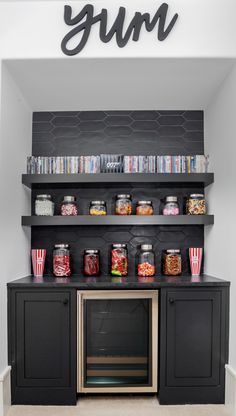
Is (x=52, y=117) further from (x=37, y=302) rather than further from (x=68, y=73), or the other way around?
(x=37, y=302)

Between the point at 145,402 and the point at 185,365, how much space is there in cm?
40

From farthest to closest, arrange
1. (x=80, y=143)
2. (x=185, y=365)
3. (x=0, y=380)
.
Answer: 1. (x=80, y=143)
2. (x=185, y=365)
3. (x=0, y=380)

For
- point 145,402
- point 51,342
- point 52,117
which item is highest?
point 52,117

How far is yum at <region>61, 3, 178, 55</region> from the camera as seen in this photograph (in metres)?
2.50

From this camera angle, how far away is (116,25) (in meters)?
2.51

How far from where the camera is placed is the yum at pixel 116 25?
2.50 metres

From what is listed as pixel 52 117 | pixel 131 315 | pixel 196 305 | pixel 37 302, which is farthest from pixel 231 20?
pixel 37 302

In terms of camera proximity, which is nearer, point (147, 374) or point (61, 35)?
point (61, 35)

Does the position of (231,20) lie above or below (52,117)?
above

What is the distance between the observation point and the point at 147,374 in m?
2.73

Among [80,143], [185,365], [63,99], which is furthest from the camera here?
[80,143]

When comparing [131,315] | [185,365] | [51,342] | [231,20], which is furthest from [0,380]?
[231,20]

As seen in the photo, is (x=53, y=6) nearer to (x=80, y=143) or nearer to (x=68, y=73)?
(x=68, y=73)

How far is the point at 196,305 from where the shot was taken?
2.68m
